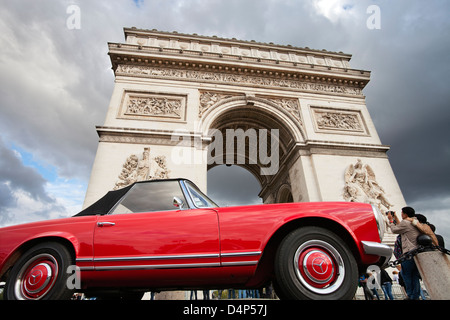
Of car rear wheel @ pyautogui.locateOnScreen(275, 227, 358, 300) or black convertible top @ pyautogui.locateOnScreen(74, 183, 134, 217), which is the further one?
black convertible top @ pyautogui.locateOnScreen(74, 183, 134, 217)

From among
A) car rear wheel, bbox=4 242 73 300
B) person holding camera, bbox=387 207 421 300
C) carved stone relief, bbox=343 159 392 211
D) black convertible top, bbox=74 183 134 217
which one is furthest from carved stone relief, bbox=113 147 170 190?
carved stone relief, bbox=343 159 392 211

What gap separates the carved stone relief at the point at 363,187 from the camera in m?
8.56

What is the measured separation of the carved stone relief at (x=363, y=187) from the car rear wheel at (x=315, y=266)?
781 centimetres

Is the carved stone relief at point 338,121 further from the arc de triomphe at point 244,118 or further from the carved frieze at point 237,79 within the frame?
the carved frieze at point 237,79

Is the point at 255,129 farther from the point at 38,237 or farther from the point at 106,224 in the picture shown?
the point at 38,237

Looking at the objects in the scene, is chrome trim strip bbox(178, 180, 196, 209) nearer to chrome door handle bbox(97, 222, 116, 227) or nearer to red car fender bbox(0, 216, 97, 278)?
chrome door handle bbox(97, 222, 116, 227)

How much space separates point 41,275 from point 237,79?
37.2 ft

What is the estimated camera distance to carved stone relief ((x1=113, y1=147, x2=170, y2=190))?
752 centimetres

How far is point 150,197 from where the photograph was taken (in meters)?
2.27

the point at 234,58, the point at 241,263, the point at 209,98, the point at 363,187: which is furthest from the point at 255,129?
the point at 241,263

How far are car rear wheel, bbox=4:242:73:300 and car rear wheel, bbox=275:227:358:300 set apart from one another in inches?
68.6

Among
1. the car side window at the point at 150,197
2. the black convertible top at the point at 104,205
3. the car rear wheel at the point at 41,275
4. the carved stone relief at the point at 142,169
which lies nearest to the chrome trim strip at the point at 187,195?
the car side window at the point at 150,197

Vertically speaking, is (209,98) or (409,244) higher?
(209,98)
